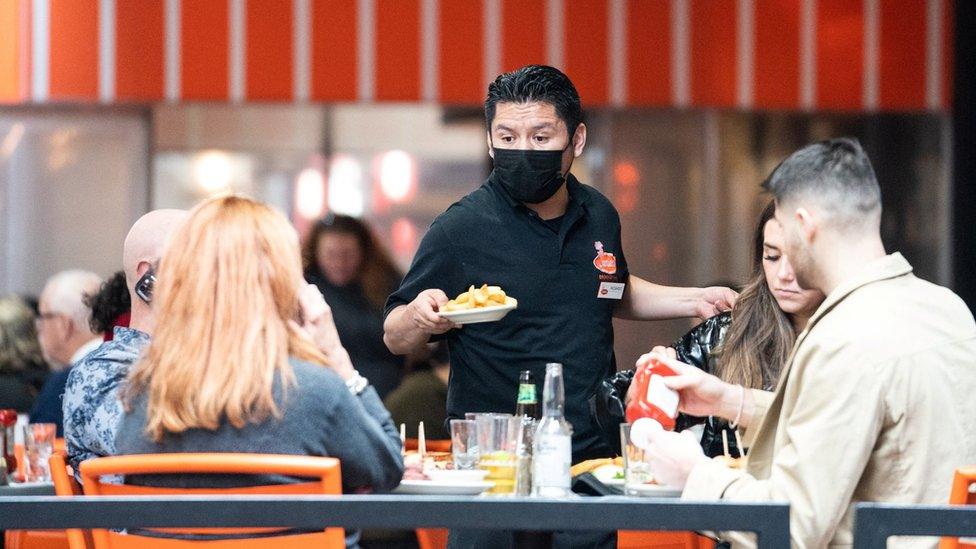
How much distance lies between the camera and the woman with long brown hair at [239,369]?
2.15m

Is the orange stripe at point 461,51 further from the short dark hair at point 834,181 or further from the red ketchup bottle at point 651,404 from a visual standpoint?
the short dark hair at point 834,181

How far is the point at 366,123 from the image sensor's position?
243 inches

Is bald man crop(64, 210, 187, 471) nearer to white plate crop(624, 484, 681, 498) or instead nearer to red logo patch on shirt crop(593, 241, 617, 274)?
white plate crop(624, 484, 681, 498)

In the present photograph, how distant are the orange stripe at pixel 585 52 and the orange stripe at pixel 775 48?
0.74 metres

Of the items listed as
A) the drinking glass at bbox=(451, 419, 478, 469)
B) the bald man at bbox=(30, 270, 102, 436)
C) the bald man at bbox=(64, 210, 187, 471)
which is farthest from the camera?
the bald man at bbox=(30, 270, 102, 436)

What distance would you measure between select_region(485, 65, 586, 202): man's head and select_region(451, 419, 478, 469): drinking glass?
2.56 feet

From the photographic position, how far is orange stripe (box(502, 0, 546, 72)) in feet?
20.5

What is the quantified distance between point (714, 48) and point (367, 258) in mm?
1926

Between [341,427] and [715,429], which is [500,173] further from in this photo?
[341,427]

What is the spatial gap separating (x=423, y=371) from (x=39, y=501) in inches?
115

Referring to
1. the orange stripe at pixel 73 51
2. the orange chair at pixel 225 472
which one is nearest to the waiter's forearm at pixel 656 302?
the orange chair at pixel 225 472

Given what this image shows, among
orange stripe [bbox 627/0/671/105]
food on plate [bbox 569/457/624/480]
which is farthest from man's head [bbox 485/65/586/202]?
orange stripe [bbox 627/0/671/105]

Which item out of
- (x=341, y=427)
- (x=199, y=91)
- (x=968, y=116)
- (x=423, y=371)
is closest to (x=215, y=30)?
(x=199, y=91)

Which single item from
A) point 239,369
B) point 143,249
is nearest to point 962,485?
point 239,369
